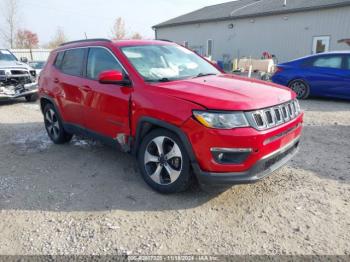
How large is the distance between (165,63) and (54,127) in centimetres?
272

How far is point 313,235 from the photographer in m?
2.73

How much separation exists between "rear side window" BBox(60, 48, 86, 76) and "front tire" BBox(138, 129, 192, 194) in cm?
183

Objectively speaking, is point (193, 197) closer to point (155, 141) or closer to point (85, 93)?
point (155, 141)

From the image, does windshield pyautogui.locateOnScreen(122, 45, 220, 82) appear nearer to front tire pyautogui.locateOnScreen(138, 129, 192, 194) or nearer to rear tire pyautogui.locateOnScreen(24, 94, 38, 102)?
front tire pyautogui.locateOnScreen(138, 129, 192, 194)

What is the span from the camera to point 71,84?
4.54 m

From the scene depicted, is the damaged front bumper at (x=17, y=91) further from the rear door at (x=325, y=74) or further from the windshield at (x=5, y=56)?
the rear door at (x=325, y=74)

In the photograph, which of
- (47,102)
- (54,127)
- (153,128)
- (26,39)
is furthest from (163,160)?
(26,39)

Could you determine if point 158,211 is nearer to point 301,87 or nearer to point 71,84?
point 71,84

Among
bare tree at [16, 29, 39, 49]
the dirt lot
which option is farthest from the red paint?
bare tree at [16, 29, 39, 49]

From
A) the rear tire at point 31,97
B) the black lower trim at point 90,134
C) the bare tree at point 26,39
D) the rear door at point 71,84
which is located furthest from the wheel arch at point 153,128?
the bare tree at point 26,39

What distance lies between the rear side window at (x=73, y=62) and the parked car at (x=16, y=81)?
525 cm

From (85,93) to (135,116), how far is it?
1.18 metres

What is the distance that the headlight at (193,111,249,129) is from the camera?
9.14 feet

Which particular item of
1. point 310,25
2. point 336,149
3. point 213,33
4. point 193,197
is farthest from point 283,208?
point 213,33
